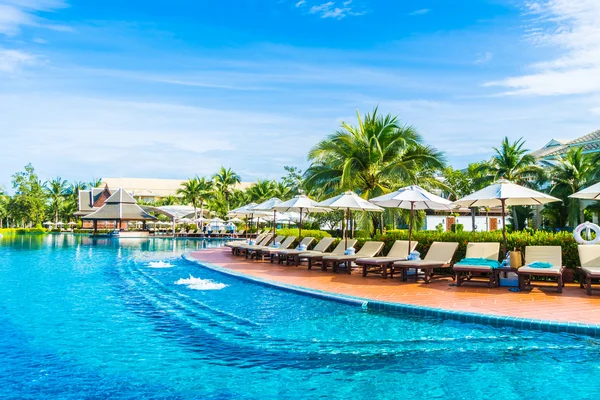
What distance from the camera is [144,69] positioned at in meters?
17.6

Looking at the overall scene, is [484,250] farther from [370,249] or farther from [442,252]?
[370,249]

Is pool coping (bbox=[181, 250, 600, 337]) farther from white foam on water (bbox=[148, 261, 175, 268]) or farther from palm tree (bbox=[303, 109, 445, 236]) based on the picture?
palm tree (bbox=[303, 109, 445, 236])

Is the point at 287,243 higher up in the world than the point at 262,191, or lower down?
lower down

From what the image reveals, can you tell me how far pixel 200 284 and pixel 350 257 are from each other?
153 inches

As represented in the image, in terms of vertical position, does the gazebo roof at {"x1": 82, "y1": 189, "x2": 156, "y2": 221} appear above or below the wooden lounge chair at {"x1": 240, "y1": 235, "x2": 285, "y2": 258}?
above

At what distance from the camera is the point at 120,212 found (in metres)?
49.7

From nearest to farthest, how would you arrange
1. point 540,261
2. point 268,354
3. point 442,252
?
point 268,354 < point 540,261 < point 442,252

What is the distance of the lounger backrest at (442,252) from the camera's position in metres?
11.8

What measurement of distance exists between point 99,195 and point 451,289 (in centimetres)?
6382

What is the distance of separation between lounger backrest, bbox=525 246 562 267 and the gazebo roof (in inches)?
1746

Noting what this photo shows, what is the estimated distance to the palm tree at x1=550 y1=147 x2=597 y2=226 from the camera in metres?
28.8

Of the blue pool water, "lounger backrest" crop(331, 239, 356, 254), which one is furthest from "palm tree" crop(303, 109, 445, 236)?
the blue pool water

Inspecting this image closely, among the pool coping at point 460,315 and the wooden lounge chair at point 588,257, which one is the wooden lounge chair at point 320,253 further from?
the wooden lounge chair at point 588,257

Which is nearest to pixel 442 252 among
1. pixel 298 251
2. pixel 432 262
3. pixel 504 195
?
pixel 432 262
